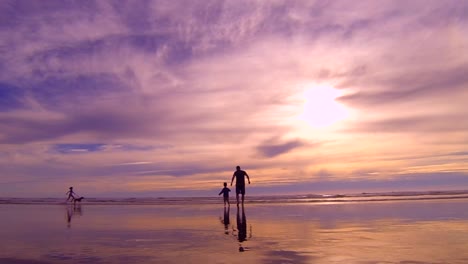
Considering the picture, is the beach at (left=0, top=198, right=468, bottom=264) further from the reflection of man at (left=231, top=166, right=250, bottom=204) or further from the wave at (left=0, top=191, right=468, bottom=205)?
the wave at (left=0, top=191, right=468, bottom=205)

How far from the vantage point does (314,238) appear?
12789 millimetres

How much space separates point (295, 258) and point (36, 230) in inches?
415

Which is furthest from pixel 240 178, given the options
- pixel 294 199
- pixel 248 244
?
pixel 294 199

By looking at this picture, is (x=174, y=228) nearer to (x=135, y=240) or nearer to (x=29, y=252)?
(x=135, y=240)

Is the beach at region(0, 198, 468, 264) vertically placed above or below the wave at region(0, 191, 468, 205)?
below

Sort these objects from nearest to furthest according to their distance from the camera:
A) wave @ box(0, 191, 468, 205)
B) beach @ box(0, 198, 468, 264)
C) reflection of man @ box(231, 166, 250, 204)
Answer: beach @ box(0, 198, 468, 264), reflection of man @ box(231, 166, 250, 204), wave @ box(0, 191, 468, 205)

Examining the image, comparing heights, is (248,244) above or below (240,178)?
below

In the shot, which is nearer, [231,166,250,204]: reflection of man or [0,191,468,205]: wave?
[231,166,250,204]: reflection of man

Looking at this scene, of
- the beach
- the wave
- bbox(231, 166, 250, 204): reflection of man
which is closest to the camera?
the beach

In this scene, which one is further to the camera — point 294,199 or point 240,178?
point 294,199

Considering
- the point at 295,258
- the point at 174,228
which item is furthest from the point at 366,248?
the point at 174,228

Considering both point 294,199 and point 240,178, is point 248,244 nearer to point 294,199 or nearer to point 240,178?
point 240,178

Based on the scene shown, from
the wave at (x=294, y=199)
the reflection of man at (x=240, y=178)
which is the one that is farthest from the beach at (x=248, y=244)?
the wave at (x=294, y=199)

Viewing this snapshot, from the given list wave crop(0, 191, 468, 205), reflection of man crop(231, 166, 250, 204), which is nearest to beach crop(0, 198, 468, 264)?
reflection of man crop(231, 166, 250, 204)
